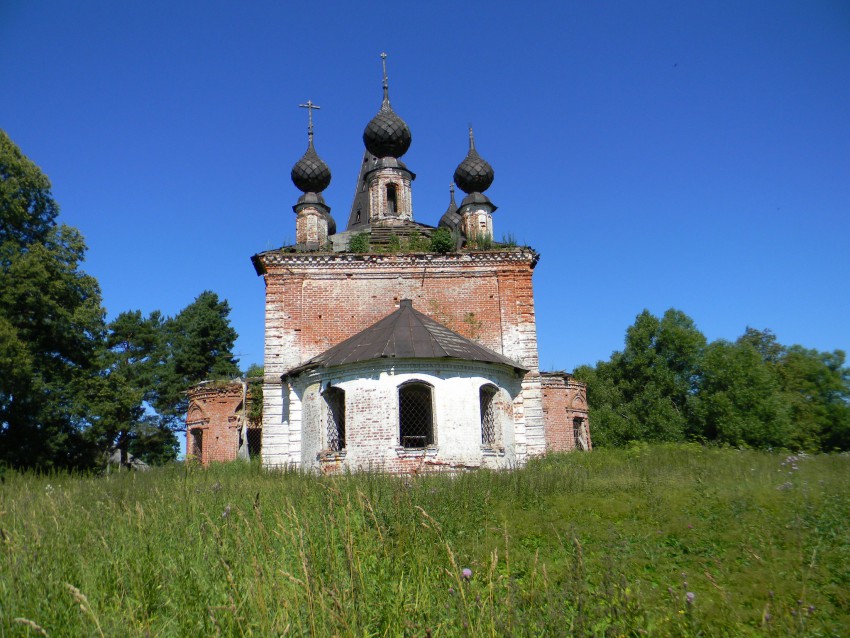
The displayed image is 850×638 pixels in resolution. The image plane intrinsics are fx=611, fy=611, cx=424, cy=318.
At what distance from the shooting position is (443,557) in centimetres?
509

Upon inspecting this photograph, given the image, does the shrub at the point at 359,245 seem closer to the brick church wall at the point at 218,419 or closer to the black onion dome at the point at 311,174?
the black onion dome at the point at 311,174

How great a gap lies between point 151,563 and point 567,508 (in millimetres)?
5784

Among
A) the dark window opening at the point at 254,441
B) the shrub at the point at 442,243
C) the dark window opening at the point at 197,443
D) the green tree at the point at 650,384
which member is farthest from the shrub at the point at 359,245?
the green tree at the point at 650,384

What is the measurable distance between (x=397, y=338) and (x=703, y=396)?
29.4 m

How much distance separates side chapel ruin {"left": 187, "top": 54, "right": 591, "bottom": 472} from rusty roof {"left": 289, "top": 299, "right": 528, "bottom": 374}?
5 centimetres

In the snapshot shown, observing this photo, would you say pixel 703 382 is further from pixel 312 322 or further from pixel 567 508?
pixel 567 508

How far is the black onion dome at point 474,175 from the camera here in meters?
21.1

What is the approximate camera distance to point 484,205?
2064 centimetres

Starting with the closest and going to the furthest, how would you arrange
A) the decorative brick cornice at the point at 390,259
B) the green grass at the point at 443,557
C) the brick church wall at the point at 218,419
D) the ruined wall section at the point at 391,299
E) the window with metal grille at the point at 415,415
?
the green grass at the point at 443,557
the window with metal grille at the point at 415,415
the ruined wall section at the point at 391,299
the decorative brick cornice at the point at 390,259
the brick church wall at the point at 218,419

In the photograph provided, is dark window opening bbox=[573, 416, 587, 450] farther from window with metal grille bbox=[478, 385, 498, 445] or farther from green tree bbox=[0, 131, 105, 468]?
green tree bbox=[0, 131, 105, 468]

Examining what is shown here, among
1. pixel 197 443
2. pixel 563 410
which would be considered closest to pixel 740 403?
pixel 563 410

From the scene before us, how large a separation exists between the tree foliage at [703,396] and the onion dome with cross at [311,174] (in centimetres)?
2371

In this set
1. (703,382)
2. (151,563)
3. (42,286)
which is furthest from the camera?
(703,382)

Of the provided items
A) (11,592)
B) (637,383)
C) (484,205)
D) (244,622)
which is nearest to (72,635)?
(11,592)
